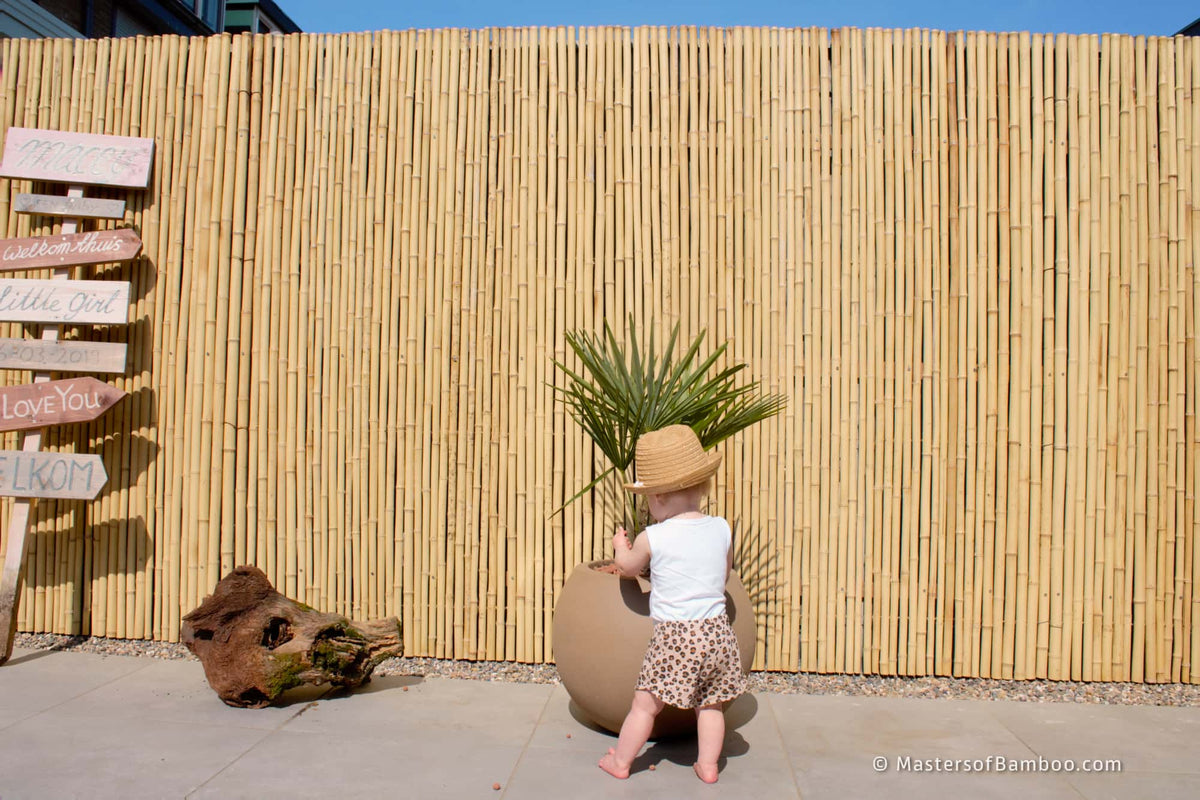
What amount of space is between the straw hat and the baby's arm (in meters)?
0.18

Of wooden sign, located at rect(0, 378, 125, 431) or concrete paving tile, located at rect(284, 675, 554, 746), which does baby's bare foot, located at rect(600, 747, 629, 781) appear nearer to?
concrete paving tile, located at rect(284, 675, 554, 746)

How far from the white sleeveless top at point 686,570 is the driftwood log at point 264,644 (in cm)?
143

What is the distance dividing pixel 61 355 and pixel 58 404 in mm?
250

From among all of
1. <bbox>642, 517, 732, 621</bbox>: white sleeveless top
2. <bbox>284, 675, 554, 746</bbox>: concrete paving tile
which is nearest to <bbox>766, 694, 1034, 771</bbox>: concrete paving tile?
<bbox>642, 517, 732, 621</bbox>: white sleeveless top

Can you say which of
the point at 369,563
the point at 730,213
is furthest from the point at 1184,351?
the point at 369,563

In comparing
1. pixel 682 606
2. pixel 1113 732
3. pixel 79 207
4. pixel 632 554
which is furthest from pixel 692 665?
pixel 79 207

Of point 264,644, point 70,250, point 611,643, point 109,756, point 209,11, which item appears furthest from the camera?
point 209,11

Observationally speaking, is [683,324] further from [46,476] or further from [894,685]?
[46,476]

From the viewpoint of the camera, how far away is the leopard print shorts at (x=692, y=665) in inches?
112

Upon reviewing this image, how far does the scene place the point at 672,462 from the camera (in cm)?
299

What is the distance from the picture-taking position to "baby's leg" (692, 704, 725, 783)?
9.39 feet

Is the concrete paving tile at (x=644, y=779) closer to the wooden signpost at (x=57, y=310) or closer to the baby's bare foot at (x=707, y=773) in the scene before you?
the baby's bare foot at (x=707, y=773)

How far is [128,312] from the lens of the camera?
4238mm

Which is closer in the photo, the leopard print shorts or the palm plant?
the leopard print shorts
